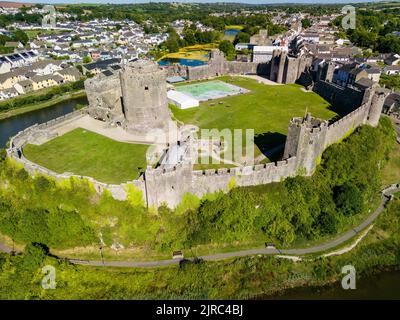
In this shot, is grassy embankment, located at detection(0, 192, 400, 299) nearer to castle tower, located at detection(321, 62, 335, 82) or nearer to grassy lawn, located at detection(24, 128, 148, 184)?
grassy lawn, located at detection(24, 128, 148, 184)

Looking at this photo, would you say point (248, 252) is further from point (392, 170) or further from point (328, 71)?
point (328, 71)

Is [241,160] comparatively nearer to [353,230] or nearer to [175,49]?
[353,230]

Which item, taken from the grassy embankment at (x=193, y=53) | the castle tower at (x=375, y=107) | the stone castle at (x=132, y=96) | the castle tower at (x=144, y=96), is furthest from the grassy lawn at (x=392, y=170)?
the grassy embankment at (x=193, y=53)

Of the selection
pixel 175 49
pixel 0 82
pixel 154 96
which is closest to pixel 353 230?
pixel 154 96

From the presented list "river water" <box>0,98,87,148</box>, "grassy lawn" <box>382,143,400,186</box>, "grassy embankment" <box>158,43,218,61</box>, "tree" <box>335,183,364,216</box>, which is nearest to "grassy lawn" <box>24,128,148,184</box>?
"river water" <box>0,98,87,148</box>

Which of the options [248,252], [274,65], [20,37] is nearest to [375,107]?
[274,65]

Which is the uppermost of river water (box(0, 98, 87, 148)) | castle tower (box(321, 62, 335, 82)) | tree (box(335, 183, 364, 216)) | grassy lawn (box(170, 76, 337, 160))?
castle tower (box(321, 62, 335, 82))
